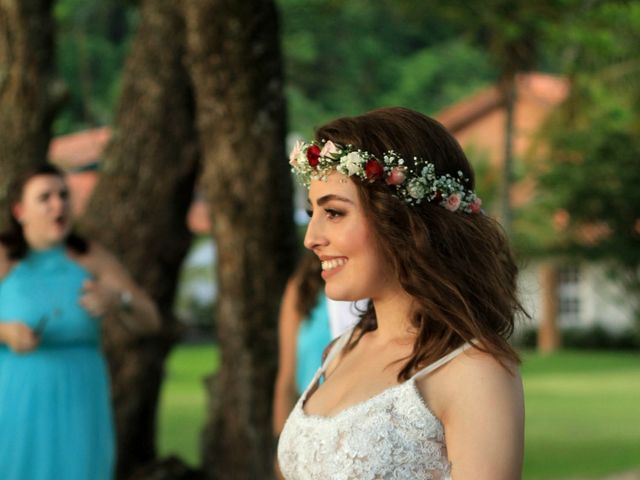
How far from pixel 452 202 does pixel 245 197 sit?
5921 millimetres

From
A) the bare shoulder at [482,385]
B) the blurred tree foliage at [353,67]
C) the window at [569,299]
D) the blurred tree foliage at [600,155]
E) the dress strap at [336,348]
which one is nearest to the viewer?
the bare shoulder at [482,385]

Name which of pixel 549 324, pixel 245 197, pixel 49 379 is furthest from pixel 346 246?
pixel 549 324

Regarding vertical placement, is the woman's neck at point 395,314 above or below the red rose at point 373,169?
below

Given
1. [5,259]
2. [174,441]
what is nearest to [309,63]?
[174,441]

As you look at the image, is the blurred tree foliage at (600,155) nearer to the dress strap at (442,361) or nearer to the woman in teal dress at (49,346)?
the woman in teal dress at (49,346)

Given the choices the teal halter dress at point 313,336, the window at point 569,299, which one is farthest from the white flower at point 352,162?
the window at point 569,299

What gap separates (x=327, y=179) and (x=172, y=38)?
24.8ft

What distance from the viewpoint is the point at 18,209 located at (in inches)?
279

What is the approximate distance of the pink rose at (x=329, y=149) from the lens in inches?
135

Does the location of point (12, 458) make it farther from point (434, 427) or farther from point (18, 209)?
point (434, 427)

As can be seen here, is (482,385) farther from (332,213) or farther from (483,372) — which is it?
(332,213)

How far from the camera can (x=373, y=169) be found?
132 inches

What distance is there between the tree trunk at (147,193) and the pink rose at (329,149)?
7360 mm

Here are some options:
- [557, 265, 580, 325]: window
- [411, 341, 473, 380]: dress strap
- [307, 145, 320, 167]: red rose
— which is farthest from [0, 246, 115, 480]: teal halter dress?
[557, 265, 580, 325]: window
